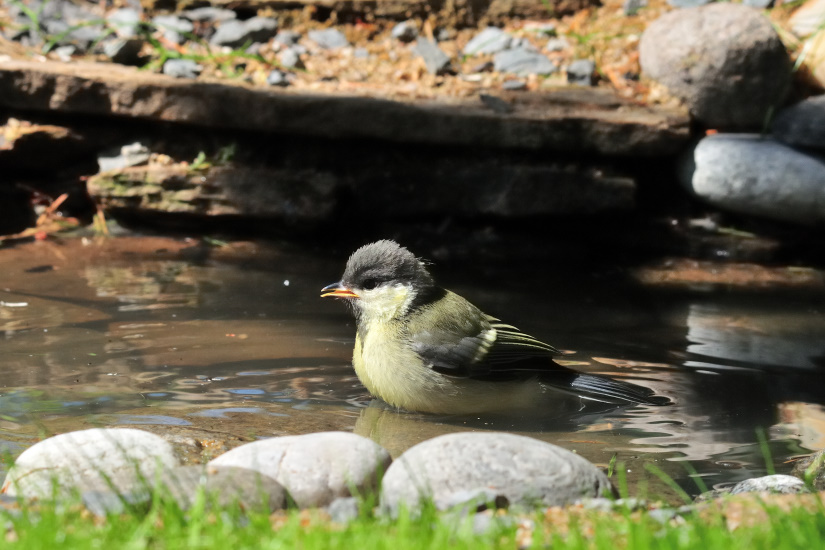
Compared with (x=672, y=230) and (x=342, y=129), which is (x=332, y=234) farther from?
(x=672, y=230)

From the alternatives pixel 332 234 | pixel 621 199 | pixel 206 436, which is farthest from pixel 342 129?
pixel 206 436

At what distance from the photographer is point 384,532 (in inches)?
102

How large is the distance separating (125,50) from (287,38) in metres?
1.46

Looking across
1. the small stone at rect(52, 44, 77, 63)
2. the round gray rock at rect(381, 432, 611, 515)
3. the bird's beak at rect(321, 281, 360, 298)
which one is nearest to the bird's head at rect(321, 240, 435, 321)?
the bird's beak at rect(321, 281, 360, 298)

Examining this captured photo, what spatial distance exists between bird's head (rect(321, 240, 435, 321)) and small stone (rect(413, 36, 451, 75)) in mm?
3968

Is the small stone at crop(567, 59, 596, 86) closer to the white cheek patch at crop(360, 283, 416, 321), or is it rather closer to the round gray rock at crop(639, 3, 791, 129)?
the round gray rock at crop(639, 3, 791, 129)

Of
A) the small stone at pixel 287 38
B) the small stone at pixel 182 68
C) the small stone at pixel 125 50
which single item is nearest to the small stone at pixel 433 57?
the small stone at pixel 287 38

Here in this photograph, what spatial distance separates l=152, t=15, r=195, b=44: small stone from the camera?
8.87 metres

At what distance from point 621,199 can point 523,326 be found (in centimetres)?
212

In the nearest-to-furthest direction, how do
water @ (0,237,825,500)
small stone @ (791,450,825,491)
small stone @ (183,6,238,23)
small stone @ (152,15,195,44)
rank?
small stone @ (791,450,825,491) < water @ (0,237,825,500) < small stone @ (152,15,195,44) < small stone @ (183,6,238,23)

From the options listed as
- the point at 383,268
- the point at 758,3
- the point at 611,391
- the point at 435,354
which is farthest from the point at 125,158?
the point at 758,3

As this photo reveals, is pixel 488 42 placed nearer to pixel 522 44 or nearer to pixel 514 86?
pixel 522 44

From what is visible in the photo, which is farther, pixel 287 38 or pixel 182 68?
pixel 287 38

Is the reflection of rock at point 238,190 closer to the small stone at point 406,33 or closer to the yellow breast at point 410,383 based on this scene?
the small stone at point 406,33
